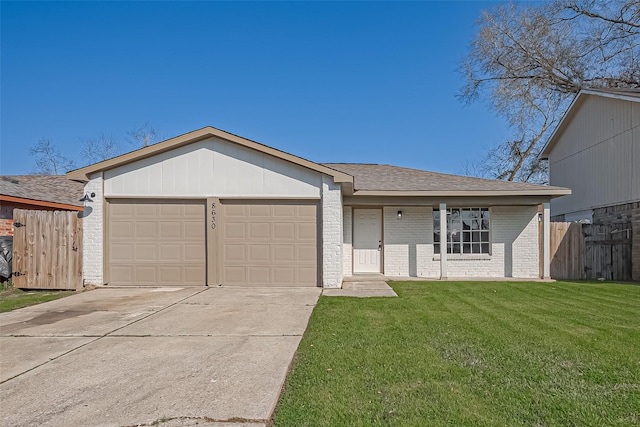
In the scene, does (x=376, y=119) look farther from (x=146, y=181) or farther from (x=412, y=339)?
(x=412, y=339)

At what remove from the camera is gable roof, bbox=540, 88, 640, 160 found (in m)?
12.0

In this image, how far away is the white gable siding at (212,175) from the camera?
382 inches

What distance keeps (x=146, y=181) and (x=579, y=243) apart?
1246 cm

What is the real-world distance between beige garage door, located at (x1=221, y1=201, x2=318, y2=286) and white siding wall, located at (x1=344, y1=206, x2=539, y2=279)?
247cm

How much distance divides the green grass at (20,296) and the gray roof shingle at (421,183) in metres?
7.77

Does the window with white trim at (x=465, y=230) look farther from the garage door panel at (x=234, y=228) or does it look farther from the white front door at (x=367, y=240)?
the garage door panel at (x=234, y=228)

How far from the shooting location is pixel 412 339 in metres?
4.87

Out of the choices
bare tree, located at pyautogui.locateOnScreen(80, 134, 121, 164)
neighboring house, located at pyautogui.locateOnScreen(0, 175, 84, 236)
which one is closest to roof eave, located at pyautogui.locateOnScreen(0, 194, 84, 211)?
neighboring house, located at pyautogui.locateOnScreen(0, 175, 84, 236)

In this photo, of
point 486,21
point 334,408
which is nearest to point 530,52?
point 486,21

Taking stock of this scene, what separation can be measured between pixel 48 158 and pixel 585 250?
37.0 metres

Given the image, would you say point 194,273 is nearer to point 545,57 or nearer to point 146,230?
point 146,230

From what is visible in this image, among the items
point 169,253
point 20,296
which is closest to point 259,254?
point 169,253

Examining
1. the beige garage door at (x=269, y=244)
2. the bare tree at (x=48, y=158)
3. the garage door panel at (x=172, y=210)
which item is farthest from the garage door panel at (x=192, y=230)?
the bare tree at (x=48, y=158)

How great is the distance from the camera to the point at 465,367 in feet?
12.7
